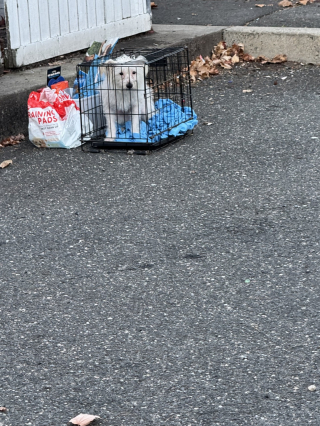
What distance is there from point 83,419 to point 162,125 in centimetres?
334

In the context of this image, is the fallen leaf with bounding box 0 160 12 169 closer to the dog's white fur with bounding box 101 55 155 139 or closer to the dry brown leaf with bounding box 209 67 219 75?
the dog's white fur with bounding box 101 55 155 139

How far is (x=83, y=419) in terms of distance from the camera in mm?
2344

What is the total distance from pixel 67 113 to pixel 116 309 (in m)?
2.60

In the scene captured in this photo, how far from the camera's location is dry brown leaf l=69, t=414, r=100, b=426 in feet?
7.62

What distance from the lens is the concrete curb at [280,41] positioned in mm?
7402

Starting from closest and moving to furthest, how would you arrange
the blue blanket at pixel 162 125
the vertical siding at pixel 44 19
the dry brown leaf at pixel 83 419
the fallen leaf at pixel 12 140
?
the dry brown leaf at pixel 83 419
the blue blanket at pixel 162 125
the fallen leaf at pixel 12 140
the vertical siding at pixel 44 19

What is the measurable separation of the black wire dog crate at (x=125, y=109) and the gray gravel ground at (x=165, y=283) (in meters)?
0.16

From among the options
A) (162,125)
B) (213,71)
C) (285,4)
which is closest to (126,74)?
(162,125)

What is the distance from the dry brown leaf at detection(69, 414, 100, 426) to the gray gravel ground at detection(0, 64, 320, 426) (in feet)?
A: 0.15

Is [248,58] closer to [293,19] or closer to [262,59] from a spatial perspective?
Result: [262,59]

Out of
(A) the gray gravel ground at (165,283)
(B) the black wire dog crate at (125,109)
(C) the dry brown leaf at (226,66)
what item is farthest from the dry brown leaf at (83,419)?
(C) the dry brown leaf at (226,66)

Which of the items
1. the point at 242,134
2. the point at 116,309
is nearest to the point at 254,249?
the point at 116,309

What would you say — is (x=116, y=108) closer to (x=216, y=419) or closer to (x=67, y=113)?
(x=67, y=113)

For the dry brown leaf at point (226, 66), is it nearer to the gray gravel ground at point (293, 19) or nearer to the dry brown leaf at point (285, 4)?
the gray gravel ground at point (293, 19)
